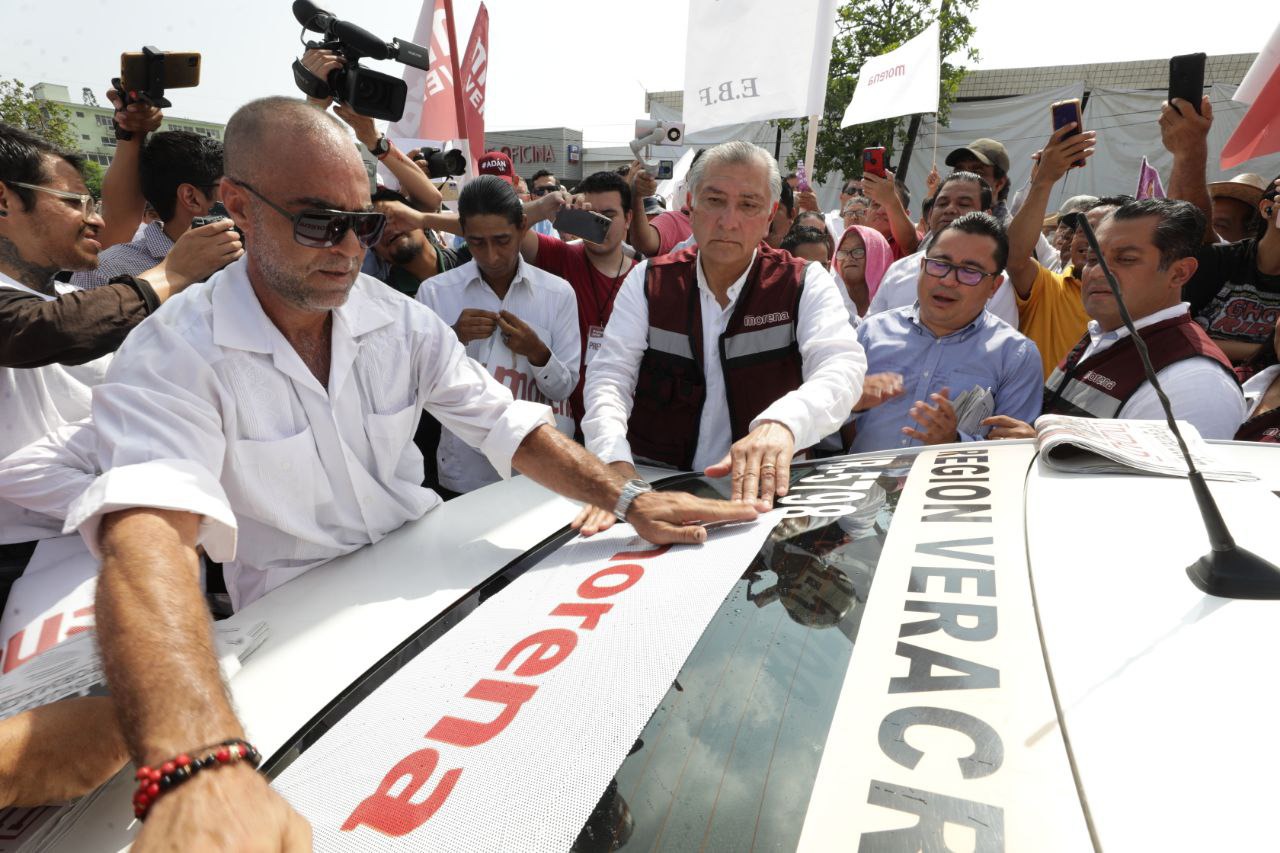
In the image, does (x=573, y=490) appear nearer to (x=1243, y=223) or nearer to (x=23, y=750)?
(x=23, y=750)

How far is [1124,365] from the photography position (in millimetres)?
2391

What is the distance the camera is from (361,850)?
2.40ft

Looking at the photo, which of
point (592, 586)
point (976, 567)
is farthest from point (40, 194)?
point (976, 567)

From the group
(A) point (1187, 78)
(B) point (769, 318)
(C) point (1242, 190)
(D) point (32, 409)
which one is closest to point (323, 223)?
(D) point (32, 409)

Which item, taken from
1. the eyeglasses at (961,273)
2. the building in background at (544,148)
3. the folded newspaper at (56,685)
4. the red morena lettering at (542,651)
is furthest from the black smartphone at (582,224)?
the building in background at (544,148)

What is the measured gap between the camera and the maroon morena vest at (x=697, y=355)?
2.42 meters

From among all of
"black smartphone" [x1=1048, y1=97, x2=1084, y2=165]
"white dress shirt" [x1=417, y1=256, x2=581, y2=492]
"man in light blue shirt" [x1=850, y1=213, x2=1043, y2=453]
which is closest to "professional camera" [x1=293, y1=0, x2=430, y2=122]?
"white dress shirt" [x1=417, y1=256, x2=581, y2=492]

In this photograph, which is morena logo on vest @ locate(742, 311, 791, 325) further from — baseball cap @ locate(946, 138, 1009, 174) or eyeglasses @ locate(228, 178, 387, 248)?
baseball cap @ locate(946, 138, 1009, 174)

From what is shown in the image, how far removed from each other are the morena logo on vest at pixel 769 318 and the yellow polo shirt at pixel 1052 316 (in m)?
1.64

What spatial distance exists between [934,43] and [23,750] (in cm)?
658

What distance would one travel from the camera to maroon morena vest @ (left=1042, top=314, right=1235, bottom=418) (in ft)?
7.50

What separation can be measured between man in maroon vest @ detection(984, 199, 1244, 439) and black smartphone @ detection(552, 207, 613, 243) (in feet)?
7.50

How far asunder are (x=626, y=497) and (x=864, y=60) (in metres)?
20.4

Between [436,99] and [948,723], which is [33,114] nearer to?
[436,99]
